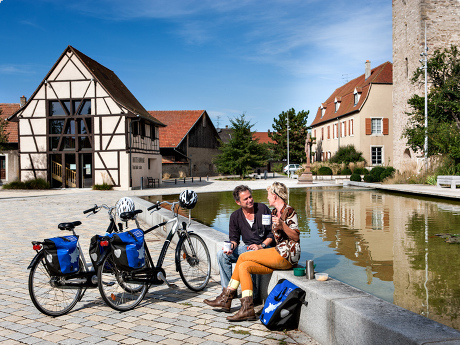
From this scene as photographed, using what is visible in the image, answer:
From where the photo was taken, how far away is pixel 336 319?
349 centimetres

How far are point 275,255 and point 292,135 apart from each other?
200 ft

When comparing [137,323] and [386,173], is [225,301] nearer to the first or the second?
[137,323]

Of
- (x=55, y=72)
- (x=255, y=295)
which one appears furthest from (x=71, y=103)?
(x=255, y=295)

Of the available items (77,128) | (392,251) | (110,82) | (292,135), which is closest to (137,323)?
(392,251)

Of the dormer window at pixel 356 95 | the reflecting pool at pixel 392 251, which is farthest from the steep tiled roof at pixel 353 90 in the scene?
the reflecting pool at pixel 392 251

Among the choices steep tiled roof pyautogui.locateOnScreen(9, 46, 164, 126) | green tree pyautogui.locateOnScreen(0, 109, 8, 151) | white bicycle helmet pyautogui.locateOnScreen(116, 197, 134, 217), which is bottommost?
white bicycle helmet pyautogui.locateOnScreen(116, 197, 134, 217)

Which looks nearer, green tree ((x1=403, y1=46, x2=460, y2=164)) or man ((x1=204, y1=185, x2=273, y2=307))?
man ((x1=204, y1=185, x2=273, y2=307))

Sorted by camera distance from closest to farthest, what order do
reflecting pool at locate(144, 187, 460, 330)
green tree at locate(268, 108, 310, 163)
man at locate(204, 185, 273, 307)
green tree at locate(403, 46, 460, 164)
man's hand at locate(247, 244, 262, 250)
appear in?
1. man's hand at locate(247, 244, 262, 250)
2. man at locate(204, 185, 273, 307)
3. reflecting pool at locate(144, 187, 460, 330)
4. green tree at locate(403, 46, 460, 164)
5. green tree at locate(268, 108, 310, 163)

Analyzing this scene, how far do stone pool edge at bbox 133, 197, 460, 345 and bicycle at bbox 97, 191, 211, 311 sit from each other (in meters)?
1.34

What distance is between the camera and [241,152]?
43344 mm

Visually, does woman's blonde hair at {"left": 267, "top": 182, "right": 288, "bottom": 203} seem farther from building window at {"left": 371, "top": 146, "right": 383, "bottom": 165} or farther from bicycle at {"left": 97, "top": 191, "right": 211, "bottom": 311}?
building window at {"left": 371, "top": 146, "right": 383, "bottom": 165}

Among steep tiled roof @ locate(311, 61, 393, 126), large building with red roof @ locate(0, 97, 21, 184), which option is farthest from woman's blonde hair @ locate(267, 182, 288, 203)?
steep tiled roof @ locate(311, 61, 393, 126)

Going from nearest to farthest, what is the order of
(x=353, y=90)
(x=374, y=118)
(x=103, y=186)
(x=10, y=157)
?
(x=103, y=186) → (x=10, y=157) → (x=374, y=118) → (x=353, y=90)

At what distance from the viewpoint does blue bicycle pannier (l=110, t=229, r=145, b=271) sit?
4688 mm
